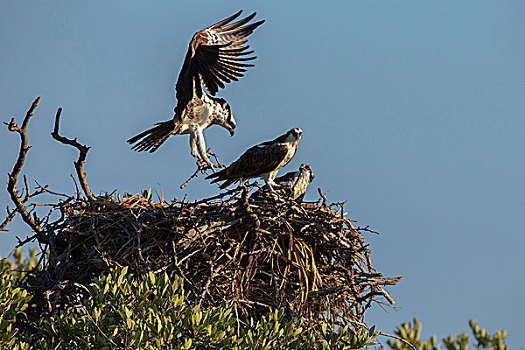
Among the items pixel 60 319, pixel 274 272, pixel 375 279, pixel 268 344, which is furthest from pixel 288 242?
pixel 60 319

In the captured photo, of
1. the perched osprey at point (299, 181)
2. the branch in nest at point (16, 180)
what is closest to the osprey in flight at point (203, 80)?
the perched osprey at point (299, 181)

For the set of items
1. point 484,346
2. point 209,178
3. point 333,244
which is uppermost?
point 484,346

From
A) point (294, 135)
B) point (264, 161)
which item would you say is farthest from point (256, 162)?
point (294, 135)

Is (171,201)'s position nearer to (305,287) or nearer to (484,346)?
(305,287)

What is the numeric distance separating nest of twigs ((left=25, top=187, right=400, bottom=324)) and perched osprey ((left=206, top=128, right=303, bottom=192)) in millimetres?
536

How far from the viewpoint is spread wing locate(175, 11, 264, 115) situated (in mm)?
9719

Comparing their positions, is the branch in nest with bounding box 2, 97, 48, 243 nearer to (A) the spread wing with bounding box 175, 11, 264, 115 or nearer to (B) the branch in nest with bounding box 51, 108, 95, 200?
(B) the branch in nest with bounding box 51, 108, 95, 200

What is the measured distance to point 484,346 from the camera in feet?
40.7

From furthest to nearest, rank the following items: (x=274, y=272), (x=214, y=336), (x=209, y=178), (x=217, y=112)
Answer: (x=217, y=112)
(x=209, y=178)
(x=274, y=272)
(x=214, y=336)

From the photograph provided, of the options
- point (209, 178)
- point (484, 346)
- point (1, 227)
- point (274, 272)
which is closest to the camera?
point (1, 227)

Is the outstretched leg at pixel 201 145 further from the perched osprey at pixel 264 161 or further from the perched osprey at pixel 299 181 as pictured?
the perched osprey at pixel 299 181

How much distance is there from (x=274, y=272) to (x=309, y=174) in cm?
163

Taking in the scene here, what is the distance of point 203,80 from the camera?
9.93 m

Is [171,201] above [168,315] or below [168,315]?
above
